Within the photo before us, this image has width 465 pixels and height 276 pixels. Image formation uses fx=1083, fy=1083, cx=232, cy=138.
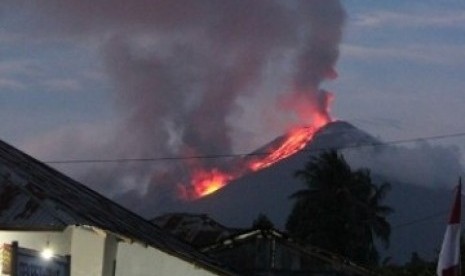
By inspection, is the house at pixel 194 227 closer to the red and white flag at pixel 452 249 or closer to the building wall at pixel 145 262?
the red and white flag at pixel 452 249

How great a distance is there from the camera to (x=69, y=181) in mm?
25234

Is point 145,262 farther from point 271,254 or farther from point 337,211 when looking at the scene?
point 337,211

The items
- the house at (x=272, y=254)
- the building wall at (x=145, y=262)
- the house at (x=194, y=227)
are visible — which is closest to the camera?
the building wall at (x=145, y=262)

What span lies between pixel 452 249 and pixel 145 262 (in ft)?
18.9

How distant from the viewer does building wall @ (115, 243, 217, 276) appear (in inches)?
731

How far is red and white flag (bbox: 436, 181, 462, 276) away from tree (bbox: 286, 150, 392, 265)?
48749 mm

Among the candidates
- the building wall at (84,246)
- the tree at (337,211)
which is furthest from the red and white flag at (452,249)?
the tree at (337,211)

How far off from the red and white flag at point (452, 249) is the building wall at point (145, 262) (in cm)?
466

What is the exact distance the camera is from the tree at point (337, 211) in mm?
70438

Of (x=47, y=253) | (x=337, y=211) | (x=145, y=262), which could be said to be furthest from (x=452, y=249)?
(x=337, y=211)

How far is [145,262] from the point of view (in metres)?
18.6

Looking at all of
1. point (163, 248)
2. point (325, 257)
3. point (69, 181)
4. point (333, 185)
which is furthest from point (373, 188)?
point (163, 248)

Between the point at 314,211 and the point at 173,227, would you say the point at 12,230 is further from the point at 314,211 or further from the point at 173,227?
the point at 314,211

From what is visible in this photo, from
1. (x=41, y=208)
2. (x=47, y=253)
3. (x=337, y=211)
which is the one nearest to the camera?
(x=47, y=253)
